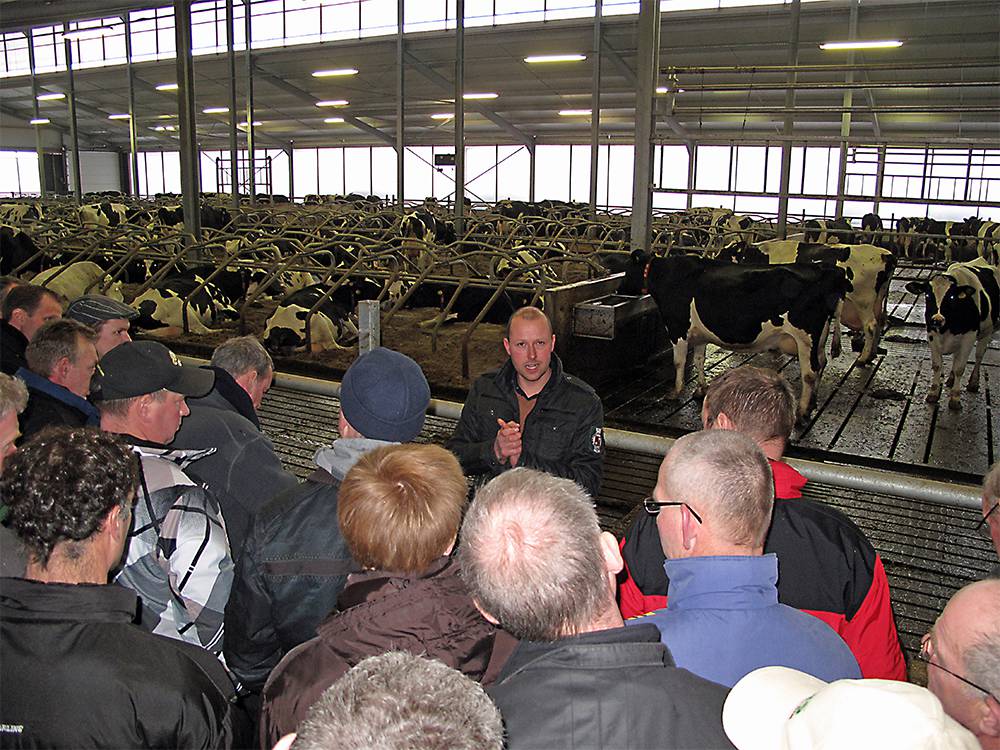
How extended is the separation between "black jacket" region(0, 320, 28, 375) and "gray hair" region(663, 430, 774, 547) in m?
3.14

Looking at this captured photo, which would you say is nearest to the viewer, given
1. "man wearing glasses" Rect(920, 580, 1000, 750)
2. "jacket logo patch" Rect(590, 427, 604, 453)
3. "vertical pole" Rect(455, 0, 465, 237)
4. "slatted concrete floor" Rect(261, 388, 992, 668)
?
"man wearing glasses" Rect(920, 580, 1000, 750)

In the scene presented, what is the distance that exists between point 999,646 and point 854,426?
558 centimetres

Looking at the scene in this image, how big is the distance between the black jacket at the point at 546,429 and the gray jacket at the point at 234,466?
88cm

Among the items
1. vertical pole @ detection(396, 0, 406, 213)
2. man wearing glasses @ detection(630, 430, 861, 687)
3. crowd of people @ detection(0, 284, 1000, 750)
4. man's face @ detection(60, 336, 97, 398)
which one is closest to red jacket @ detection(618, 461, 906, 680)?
crowd of people @ detection(0, 284, 1000, 750)

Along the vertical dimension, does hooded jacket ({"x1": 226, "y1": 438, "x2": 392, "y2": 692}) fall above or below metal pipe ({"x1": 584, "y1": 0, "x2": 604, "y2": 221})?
below

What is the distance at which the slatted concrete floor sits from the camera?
3.51 m

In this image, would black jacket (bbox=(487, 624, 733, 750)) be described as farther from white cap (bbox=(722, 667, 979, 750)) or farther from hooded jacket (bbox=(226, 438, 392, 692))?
hooded jacket (bbox=(226, 438, 392, 692))

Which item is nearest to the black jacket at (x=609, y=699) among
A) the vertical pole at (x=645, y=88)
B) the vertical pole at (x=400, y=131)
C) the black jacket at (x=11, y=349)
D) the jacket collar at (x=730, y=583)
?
the jacket collar at (x=730, y=583)

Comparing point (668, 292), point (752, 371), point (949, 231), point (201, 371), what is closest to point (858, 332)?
point (668, 292)

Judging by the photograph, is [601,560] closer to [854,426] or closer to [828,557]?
[828,557]

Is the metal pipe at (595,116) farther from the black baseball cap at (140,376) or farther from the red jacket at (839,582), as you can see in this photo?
the red jacket at (839,582)

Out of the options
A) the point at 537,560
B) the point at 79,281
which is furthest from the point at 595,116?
the point at 537,560

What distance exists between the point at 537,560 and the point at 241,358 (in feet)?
7.27

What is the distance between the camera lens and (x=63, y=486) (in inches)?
63.9
